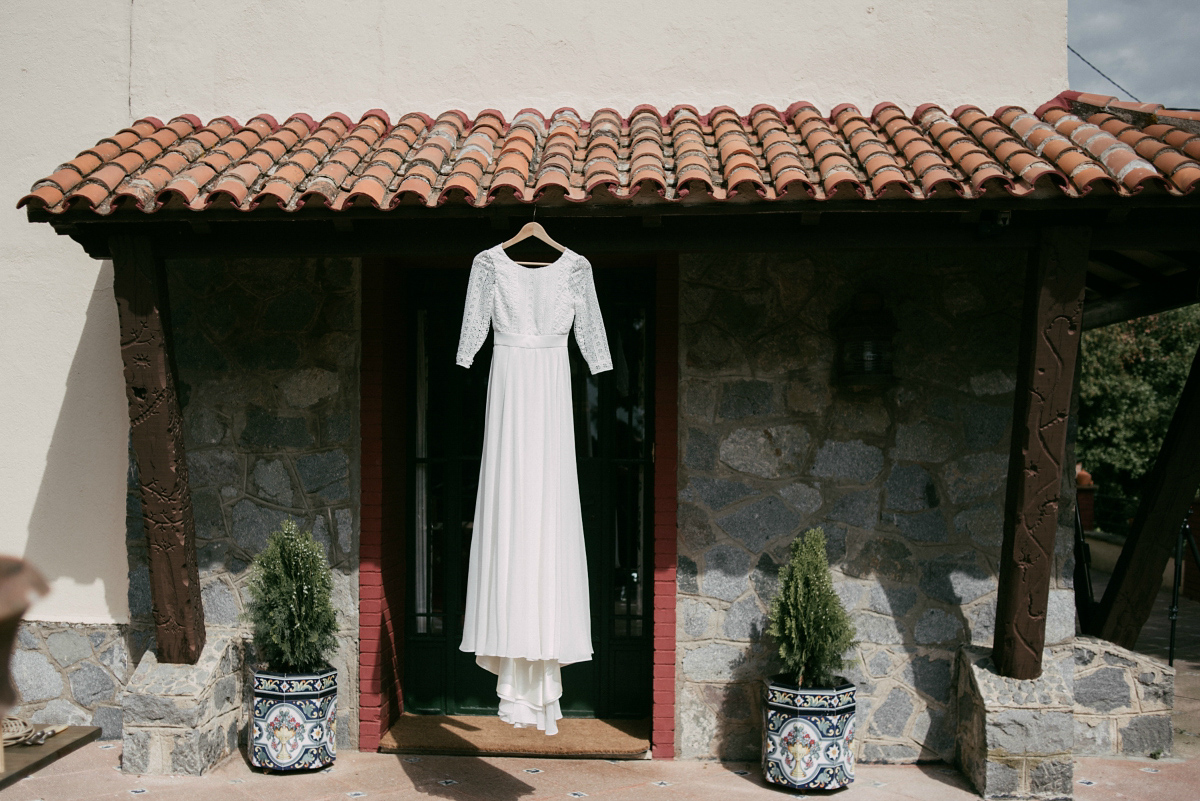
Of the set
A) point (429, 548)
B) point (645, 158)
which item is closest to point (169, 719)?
point (429, 548)

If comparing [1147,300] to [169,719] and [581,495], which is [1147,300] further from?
[169,719]

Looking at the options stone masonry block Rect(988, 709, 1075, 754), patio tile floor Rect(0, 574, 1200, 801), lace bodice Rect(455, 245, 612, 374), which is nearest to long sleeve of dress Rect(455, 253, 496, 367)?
lace bodice Rect(455, 245, 612, 374)

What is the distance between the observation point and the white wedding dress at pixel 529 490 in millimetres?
4426

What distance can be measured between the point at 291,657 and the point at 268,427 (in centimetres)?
141

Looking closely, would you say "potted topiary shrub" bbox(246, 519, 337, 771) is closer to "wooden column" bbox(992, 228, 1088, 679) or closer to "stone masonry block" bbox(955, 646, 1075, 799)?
"stone masonry block" bbox(955, 646, 1075, 799)

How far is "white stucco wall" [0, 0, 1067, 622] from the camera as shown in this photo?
19.2 feet

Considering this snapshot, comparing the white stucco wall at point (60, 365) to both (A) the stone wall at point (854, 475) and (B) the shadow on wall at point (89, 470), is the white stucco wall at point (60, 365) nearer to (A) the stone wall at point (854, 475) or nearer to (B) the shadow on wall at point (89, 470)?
(B) the shadow on wall at point (89, 470)

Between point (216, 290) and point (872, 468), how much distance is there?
13.5 ft

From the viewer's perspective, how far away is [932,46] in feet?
19.1

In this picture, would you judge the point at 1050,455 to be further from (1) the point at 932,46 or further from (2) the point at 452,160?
(2) the point at 452,160

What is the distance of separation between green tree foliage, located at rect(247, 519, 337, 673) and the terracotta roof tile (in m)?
1.90

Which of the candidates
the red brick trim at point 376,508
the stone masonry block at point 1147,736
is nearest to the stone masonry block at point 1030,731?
the stone masonry block at point 1147,736

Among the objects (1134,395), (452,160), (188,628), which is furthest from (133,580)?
(1134,395)

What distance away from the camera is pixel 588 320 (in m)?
4.64
